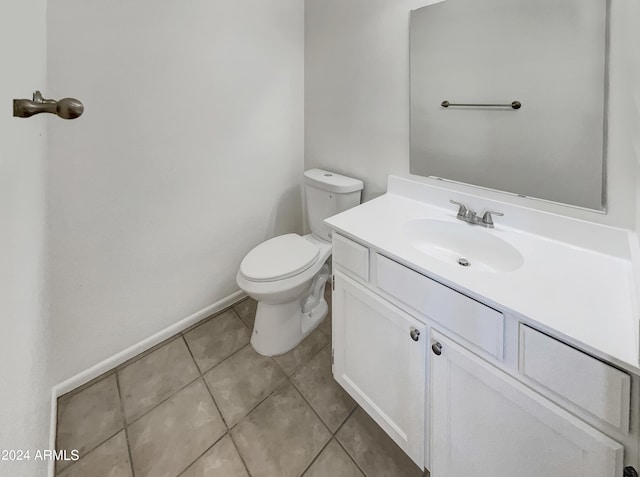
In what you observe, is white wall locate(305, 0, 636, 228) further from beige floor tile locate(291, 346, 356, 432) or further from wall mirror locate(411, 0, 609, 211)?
beige floor tile locate(291, 346, 356, 432)

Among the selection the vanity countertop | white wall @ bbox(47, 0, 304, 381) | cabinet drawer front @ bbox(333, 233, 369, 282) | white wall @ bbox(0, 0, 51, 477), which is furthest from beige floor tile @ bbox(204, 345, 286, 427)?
the vanity countertop

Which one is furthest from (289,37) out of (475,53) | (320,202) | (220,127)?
(475,53)

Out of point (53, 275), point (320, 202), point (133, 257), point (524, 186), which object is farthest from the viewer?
point (320, 202)

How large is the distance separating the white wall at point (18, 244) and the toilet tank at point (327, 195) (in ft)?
4.05

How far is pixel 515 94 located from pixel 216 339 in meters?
1.81

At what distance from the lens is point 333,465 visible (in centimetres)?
117

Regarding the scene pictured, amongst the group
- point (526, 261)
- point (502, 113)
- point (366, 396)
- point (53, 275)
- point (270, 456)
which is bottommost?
point (270, 456)

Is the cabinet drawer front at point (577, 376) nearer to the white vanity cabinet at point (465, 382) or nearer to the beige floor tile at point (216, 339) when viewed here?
the white vanity cabinet at point (465, 382)

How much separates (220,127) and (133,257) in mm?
824

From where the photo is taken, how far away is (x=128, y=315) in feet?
5.26

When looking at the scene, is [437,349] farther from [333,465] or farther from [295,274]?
[295,274]

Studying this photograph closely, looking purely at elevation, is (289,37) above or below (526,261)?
above

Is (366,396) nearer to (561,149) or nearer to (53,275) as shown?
(561,149)

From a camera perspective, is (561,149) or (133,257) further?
(133,257)
